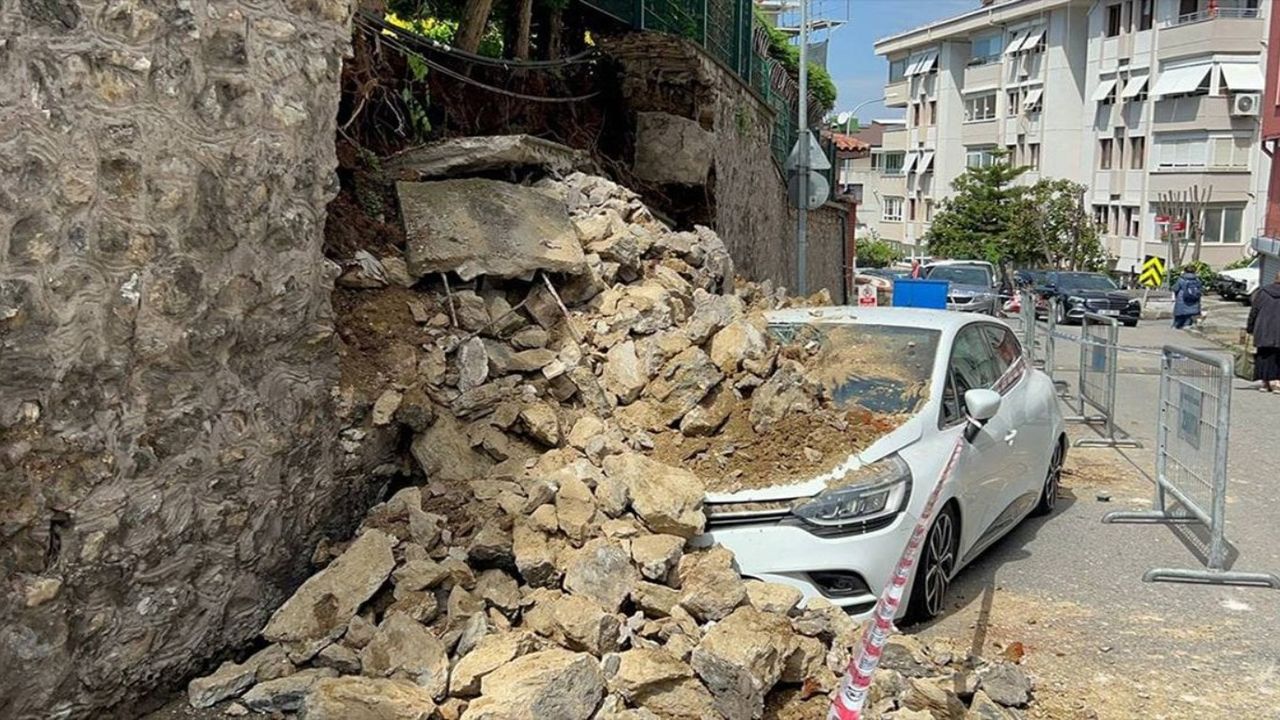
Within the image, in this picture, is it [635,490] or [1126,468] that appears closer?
[635,490]

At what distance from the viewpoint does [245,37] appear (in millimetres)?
4441

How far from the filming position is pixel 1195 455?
738cm

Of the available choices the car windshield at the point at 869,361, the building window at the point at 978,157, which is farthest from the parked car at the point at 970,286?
the building window at the point at 978,157

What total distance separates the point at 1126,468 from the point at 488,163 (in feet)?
21.7

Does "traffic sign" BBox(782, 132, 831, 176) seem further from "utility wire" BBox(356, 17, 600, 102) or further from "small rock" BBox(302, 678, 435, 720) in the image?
"small rock" BBox(302, 678, 435, 720)

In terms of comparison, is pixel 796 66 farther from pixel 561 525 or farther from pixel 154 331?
pixel 154 331

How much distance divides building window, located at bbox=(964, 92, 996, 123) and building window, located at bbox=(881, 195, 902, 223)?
31.6 ft

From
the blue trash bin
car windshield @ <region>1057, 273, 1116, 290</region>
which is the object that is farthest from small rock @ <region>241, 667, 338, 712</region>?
car windshield @ <region>1057, 273, 1116, 290</region>

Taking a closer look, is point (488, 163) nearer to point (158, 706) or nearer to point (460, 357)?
point (460, 357)

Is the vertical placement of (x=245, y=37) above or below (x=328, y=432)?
above

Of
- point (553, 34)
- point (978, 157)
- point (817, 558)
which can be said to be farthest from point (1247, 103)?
point (817, 558)

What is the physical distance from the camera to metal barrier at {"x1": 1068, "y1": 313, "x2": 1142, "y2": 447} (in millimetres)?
11312

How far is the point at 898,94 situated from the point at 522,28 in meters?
69.2

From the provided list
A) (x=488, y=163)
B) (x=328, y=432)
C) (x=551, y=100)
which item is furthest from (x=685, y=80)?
(x=328, y=432)
